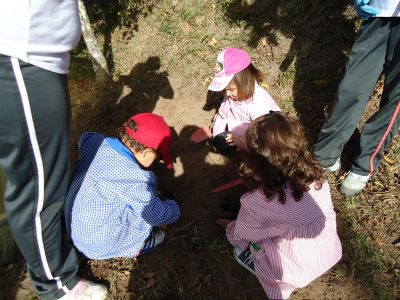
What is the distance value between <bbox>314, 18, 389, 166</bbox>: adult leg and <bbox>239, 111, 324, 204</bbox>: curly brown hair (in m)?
0.62

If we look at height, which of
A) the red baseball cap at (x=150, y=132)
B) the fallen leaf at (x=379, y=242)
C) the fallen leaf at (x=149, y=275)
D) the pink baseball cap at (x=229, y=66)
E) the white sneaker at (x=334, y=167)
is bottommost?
the fallen leaf at (x=149, y=275)

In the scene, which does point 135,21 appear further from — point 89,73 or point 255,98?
point 255,98

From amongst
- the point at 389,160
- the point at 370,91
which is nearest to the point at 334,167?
the point at 389,160

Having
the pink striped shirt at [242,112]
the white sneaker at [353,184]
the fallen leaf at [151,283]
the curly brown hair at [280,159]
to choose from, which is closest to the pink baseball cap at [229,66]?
the pink striped shirt at [242,112]

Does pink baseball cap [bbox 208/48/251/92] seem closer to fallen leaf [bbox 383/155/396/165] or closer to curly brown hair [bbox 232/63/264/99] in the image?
curly brown hair [bbox 232/63/264/99]

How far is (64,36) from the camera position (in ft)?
5.87

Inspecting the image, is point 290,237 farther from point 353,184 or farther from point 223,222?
point 353,184

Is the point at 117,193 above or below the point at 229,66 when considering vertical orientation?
below

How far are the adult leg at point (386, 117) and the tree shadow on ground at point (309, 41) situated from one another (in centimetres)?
85

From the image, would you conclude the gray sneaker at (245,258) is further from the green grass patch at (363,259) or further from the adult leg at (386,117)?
the adult leg at (386,117)

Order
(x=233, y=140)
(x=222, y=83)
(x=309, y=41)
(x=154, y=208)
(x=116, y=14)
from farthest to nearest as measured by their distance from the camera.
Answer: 1. (x=116, y=14)
2. (x=309, y=41)
3. (x=233, y=140)
4. (x=222, y=83)
5. (x=154, y=208)

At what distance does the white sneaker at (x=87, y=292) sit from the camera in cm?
272

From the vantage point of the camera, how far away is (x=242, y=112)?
11.2ft

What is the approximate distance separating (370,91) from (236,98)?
1118 millimetres
